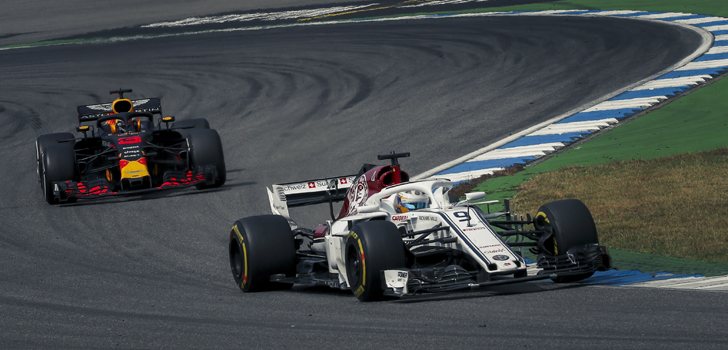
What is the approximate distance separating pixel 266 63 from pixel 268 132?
7006 millimetres

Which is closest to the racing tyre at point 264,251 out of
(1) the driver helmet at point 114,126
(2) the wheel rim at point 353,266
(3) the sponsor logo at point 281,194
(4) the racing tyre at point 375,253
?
(2) the wheel rim at point 353,266

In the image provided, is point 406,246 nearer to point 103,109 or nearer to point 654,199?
point 654,199

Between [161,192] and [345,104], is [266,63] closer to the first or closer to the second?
[345,104]

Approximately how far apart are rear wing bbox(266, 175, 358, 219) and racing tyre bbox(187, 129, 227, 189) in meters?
4.87

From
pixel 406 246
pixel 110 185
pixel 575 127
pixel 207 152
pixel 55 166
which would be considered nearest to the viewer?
pixel 406 246

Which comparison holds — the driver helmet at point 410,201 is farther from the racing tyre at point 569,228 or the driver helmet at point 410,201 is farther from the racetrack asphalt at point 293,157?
the racing tyre at point 569,228

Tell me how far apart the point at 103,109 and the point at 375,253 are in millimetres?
10076

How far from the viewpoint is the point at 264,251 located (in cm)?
1212

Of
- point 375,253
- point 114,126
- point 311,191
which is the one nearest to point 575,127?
point 114,126

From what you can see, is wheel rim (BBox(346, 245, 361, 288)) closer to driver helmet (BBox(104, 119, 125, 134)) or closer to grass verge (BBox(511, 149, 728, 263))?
grass verge (BBox(511, 149, 728, 263))

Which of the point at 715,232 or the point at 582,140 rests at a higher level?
the point at 582,140

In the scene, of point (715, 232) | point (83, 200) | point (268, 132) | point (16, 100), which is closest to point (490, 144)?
point (268, 132)

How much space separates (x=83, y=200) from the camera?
18922mm

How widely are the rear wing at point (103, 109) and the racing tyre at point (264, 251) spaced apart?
8.03m
